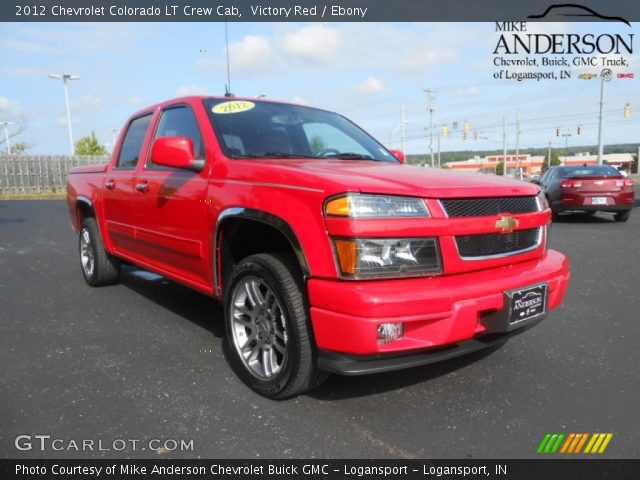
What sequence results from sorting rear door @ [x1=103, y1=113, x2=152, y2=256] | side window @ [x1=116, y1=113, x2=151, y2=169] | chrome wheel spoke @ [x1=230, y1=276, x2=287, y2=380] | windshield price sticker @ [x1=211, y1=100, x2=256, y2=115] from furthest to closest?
side window @ [x1=116, y1=113, x2=151, y2=169] < rear door @ [x1=103, y1=113, x2=152, y2=256] < windshield price sticker @ [x1=211, y1=100, x2=256, y2=115] < chrome wheel spoke @ [x1=230, y1=276, x2=287, y2=380]

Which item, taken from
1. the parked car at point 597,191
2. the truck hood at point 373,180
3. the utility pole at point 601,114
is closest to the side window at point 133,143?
the truck hood at point 373,180

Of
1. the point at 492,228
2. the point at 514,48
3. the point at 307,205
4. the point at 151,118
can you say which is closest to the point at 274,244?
the point at 307,205

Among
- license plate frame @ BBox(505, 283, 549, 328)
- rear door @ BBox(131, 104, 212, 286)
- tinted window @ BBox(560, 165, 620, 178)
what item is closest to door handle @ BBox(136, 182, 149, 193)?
rear door @ BBox(131, 104, 212, 286)

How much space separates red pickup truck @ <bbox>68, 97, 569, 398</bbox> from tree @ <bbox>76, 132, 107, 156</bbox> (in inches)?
2220

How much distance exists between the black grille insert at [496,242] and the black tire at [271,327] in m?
0.86

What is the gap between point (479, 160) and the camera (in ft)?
369

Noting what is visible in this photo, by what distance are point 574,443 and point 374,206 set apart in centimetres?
143

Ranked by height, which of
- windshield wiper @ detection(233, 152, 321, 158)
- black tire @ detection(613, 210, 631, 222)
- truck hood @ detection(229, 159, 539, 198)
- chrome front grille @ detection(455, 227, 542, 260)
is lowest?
black tire @ detection(613, 210, 631, 222)

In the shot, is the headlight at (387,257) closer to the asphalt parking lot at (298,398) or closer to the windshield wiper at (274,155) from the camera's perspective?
the asphalt parking lot at (298,398)

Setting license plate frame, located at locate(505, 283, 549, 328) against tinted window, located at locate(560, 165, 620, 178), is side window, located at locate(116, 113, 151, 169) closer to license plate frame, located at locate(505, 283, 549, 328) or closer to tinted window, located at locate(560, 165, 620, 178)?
license plate frame, located at locate(505, 283, 549, 328)

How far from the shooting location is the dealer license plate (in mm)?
2408

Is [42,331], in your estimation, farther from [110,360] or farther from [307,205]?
[307,205]

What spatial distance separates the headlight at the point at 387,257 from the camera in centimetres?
218

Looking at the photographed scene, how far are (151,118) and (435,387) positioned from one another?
3.14m
